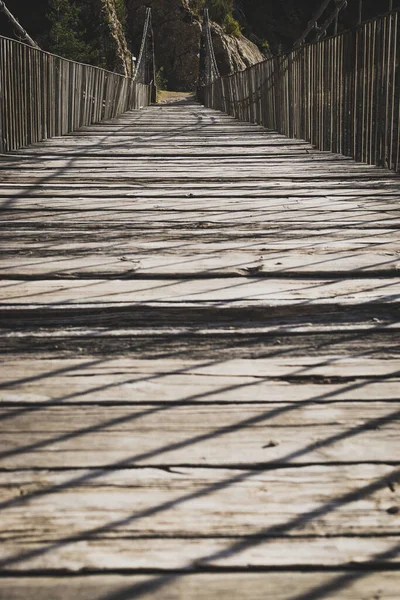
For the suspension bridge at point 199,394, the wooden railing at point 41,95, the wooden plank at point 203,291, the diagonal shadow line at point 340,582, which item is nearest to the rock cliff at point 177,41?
the wooden railing at point 41,95

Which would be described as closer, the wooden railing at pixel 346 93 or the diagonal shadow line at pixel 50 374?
the diagonal shadow line at pixel 50 374

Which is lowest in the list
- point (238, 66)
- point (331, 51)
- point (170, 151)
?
point (170, 151)

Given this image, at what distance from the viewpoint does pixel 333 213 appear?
9.48 ft

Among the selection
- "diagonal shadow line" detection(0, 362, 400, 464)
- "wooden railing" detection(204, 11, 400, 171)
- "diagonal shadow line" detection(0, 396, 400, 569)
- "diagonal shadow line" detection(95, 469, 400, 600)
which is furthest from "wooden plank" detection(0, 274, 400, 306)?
"wooden railing" detection(204, 11, 400, 171)

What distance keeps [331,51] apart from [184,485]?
4.62 m

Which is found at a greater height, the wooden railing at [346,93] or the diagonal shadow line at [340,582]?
the wooden railing at [346,93]

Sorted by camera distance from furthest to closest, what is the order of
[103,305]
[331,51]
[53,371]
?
1. [331,51]
2. [103,305]
3. [53,371]

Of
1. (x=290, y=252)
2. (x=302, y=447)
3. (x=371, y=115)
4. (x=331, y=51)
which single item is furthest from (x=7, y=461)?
(x=331, y=51)

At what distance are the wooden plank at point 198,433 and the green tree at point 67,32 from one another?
79.2 feet

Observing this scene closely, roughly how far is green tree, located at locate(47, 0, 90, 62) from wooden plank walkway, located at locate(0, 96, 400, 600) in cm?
2317

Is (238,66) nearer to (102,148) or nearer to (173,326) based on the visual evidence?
(102,148)

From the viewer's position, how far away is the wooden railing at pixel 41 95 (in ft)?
15.0

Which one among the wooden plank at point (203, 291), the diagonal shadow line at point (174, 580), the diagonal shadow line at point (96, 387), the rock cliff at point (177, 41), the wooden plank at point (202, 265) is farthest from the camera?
the rock cliff at point (177, 41)

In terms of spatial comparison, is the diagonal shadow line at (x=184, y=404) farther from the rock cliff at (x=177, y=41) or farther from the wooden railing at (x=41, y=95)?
the rock cliff at (x=177, y=41)
